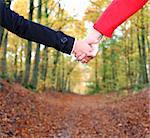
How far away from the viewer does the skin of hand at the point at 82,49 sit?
273 cm

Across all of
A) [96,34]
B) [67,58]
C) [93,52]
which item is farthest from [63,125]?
[67,58]

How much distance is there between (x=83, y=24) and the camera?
120 ft

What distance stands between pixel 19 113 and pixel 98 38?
37.0 ft

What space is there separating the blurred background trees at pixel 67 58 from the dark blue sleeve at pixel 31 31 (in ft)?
35.9

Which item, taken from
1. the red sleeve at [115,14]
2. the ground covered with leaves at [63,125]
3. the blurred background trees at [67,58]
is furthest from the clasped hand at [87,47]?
the blurred background trees at [67,58]

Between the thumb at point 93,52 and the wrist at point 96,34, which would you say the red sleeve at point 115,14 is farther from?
the thumb at point 93,52

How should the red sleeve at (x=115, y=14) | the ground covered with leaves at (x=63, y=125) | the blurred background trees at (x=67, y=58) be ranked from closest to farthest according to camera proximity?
the red sleeve at (x=115, y=14) → the ground covered with leaves at (x=63, y=125) → the blurred background trees at (x=67, y=58)

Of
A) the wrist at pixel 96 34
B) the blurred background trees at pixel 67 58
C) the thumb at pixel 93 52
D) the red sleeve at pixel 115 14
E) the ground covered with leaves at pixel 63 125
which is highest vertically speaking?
the blurred background trees at pixel 67 58

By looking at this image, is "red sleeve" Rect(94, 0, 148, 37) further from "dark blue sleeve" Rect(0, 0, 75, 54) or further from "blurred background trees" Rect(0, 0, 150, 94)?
"blurred background trees" Rect(0, 0, 150, 94)

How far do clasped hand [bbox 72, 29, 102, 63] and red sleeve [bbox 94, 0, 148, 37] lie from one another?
0.39 ft

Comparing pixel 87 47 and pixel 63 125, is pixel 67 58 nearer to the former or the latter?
pixel 63 125

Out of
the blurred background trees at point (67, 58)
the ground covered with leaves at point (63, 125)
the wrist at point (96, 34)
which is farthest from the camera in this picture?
the blurred background trees at point (67, 58)

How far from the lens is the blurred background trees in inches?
1076

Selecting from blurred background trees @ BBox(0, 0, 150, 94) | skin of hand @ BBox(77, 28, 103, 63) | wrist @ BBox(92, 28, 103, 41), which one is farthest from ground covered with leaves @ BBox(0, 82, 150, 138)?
wrist @ BBox(92, 28, 103, 41)
